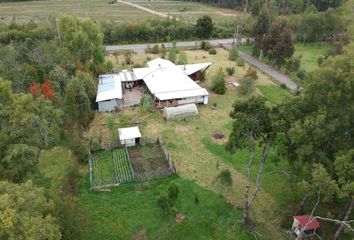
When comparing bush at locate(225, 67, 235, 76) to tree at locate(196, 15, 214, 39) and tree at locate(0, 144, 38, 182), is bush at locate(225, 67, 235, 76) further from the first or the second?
tree at locate(0, 144, 38, 182)

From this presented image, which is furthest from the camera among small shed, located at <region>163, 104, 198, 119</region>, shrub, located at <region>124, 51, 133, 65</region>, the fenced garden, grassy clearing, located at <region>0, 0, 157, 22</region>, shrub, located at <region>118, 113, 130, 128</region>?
grassy clearing, located at <region>0, 0, 157, 22</region>

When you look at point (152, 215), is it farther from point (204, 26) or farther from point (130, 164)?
point (204, 26)

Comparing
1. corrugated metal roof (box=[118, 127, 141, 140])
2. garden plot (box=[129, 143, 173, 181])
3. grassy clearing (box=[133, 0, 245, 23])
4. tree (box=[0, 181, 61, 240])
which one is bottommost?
garden plot (box=[129, 143, 173, 181])

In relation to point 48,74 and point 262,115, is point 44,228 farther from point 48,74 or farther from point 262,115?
point 48,74

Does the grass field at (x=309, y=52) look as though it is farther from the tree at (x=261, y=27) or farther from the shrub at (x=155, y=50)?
the shrub at (x=155, y=50)

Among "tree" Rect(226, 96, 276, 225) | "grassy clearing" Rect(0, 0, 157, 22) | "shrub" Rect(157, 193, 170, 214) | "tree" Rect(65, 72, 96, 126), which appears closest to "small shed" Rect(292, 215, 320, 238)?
"tree" Rect(226, 96, 276, 225)

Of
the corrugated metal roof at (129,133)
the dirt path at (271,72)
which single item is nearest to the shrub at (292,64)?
the dirt path at (271,72)

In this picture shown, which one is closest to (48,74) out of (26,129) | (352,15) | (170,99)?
(170,99)
